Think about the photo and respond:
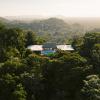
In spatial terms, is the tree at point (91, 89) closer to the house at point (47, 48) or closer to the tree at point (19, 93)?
the tree at point (19, 93)

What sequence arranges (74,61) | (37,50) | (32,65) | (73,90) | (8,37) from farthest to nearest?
(37,50) < (8,37) < (32,65) < (74,61) < (73,90)

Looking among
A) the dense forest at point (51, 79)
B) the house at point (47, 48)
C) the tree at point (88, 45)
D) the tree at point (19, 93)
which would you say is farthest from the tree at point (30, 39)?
the tree at point (19, 93)

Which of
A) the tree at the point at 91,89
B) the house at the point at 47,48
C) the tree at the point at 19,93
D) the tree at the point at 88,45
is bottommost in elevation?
the house at the point at 47,48

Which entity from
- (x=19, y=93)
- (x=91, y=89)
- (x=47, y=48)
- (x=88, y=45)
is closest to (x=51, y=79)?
(x=19, y=93)

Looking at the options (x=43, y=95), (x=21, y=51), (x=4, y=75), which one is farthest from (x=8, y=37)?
(x=43, y=95)

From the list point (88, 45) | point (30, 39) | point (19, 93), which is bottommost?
point (19, 93)

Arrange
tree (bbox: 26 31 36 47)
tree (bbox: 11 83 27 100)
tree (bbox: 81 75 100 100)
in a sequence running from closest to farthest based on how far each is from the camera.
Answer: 1. tree (bbox: 81 75 100 100)
2. tree (bbox: 11 83 27 100)
3. tree (bbox: 26 31 36 47)

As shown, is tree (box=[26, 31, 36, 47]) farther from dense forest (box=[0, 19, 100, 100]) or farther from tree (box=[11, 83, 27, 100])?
tree (box=[11, 83, 27, 100])

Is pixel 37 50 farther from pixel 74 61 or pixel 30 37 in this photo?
pixel 74 61

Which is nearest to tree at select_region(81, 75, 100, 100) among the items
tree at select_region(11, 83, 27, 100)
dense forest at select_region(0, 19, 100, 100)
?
dense forest at select_region(0, 19, 100, 100)

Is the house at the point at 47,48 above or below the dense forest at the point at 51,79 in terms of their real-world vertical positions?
below

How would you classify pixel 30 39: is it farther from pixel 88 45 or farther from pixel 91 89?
pixel 91 89
